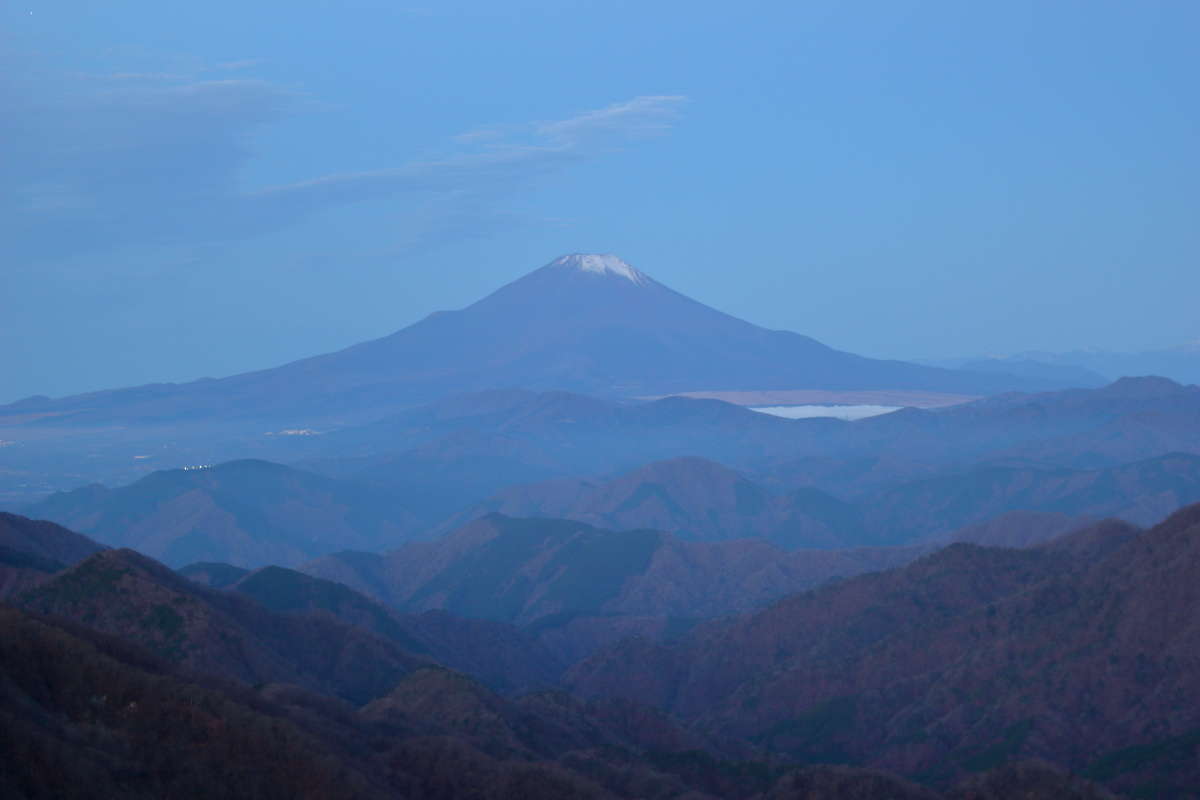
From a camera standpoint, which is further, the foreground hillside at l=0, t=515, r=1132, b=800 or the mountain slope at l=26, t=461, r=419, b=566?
the mountain slope at l=26, t=461, r=419, b=566

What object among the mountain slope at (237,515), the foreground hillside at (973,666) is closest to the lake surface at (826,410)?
the mountain slope at (237,515)

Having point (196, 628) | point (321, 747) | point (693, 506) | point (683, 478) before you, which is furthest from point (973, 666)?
point (683, 478)

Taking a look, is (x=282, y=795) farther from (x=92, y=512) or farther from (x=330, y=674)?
(x=92, y=512)

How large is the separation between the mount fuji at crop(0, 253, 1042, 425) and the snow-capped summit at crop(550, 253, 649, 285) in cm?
19

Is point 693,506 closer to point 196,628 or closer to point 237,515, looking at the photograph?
point 237,515

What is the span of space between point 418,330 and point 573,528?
11411cm

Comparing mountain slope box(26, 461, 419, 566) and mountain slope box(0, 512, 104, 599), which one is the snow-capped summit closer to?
mountain slope box(26, 461, 419, 566)

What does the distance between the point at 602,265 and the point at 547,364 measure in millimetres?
22649

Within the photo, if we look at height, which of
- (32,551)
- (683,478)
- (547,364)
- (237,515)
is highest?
(547,364)

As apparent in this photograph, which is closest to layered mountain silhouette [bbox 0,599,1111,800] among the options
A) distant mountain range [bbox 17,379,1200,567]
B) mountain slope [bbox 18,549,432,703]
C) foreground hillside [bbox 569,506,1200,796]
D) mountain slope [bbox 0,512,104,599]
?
mountain slope [bbox 18,549,432,703]

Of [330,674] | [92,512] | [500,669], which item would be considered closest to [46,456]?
[92,512]

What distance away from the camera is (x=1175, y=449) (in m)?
114

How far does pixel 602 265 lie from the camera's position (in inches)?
7293

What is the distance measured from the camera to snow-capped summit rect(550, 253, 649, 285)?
605 feet
